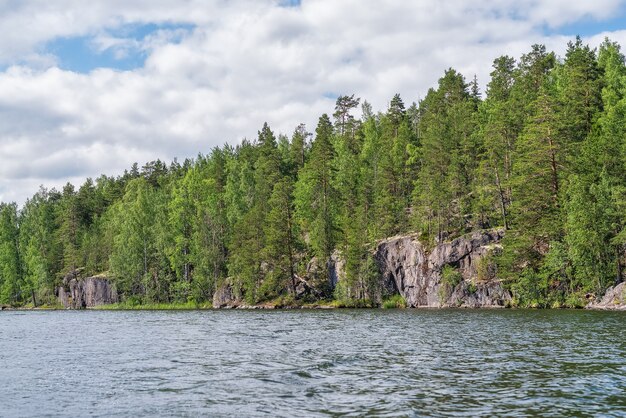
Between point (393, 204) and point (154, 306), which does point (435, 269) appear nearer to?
point (393, 204)

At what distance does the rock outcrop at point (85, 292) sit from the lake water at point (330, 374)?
88.3 meters

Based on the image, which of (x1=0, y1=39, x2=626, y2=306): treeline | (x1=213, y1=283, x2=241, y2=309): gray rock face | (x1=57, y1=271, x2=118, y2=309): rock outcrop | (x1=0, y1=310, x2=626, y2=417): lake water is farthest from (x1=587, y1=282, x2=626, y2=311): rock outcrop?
(x1=57, y1=271, x2=118, y2=309): rock outcrop

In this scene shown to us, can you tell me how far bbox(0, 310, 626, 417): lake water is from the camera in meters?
17.4

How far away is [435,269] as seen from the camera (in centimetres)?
8262

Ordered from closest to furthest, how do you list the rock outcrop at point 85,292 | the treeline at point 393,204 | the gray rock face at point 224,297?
the treeline at point 393,204 < the gray rock face at point 224,297 < the rock outcrop at point 85,292

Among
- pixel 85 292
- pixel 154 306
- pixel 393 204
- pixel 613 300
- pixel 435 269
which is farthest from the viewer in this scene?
pixel 85 292

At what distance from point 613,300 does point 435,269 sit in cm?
2677

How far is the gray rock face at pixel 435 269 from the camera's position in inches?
2987

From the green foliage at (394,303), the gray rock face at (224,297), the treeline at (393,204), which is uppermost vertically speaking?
the treeline at (393,204)

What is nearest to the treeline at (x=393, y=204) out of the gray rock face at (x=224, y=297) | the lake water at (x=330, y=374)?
the gray rock face at (x=224, y=297)

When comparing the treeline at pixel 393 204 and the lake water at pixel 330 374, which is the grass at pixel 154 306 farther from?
the lake water at pixel 330 374

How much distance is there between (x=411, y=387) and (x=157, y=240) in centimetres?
10584

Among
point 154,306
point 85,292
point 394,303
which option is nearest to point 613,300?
point 394,303

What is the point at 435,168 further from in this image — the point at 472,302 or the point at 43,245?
the point at 43,245
